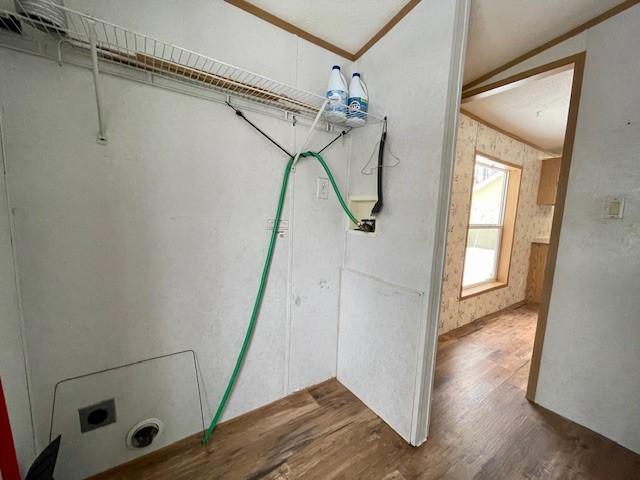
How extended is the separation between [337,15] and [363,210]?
1034 mm

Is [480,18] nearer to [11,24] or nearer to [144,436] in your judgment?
[11,24]

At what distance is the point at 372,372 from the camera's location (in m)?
1.41

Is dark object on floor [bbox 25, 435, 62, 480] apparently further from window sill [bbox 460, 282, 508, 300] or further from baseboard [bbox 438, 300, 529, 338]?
window sill [bbox 460, 282, 508, 300]

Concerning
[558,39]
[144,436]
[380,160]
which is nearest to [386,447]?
[144,436]

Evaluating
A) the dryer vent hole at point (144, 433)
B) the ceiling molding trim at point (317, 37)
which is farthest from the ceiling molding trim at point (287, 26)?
the dryer vent hole at point (144, 433)

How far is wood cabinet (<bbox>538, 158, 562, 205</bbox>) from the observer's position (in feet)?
10.2

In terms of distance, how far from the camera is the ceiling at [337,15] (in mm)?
1140

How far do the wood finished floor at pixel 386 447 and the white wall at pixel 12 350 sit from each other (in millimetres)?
447

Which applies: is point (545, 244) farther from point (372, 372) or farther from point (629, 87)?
point (372, 372)

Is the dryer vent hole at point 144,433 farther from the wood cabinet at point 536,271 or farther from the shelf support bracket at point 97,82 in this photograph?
the wood cabinet at point 536,271

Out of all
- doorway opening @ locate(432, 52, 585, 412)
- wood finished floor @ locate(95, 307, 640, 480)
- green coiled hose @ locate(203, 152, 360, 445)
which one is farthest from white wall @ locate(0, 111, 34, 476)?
doorway opening @ locate(432, 52, 585, 412)

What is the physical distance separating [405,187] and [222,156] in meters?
0.94

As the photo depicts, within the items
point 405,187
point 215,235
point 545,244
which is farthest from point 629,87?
point 545,244

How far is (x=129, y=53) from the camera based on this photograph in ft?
2.89
